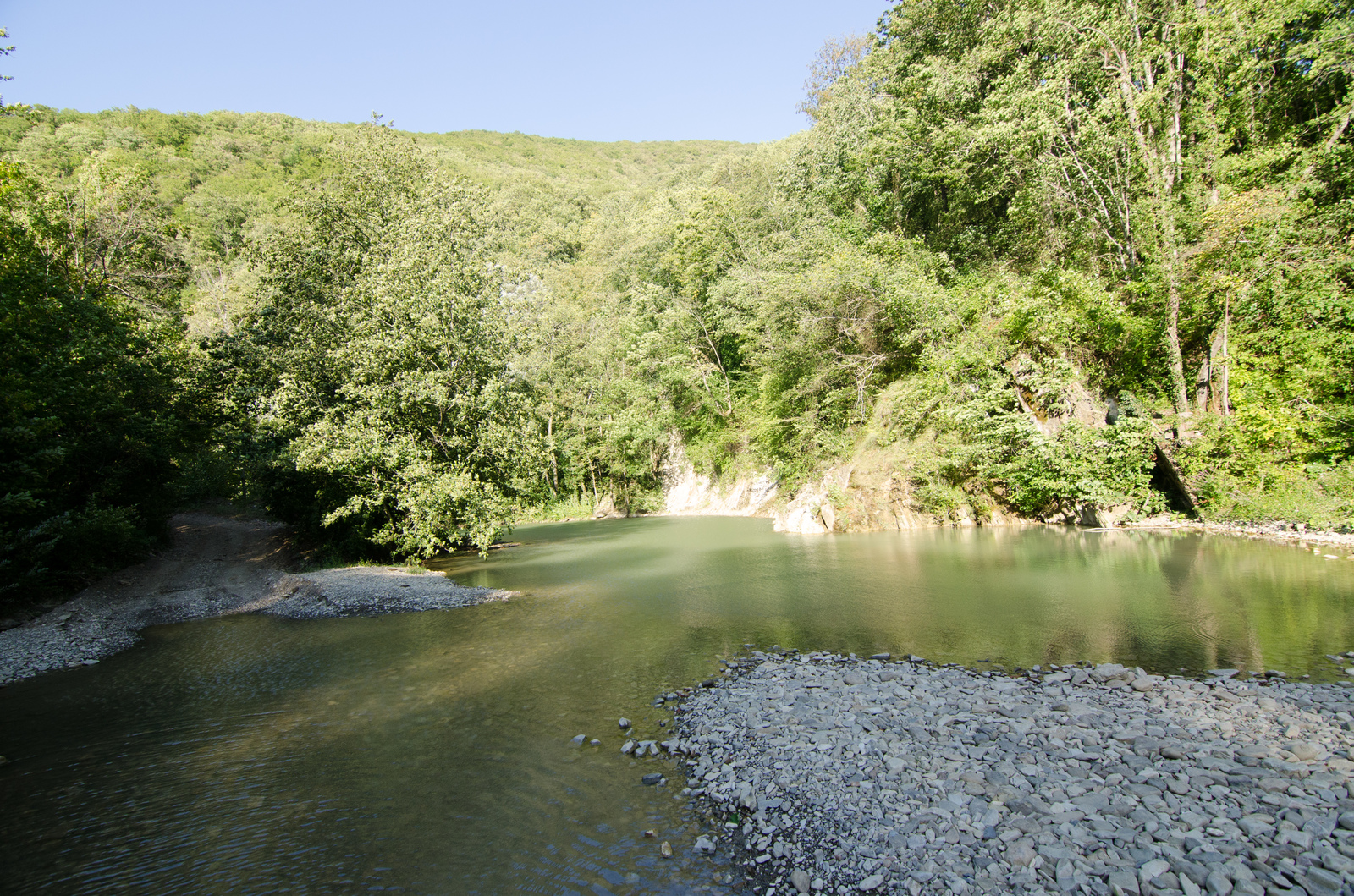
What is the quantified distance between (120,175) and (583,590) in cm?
2553

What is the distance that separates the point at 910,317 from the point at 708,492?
19094 mm

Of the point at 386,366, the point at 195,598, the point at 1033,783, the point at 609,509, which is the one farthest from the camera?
the point at 609,509

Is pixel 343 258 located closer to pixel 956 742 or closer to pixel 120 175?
pixel 120 175

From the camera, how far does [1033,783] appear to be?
5457 mm

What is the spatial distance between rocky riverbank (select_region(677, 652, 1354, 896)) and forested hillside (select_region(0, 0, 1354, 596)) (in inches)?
553

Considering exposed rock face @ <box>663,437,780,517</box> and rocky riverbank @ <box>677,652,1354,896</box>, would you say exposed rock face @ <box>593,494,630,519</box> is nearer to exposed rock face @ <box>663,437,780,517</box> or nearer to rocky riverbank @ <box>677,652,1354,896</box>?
exposed rock face @ <box>663,437,780,517</box>

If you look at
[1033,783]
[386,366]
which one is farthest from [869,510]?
[1033,783]

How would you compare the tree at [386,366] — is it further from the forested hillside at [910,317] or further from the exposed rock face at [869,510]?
the exposed rock face at [869,510]

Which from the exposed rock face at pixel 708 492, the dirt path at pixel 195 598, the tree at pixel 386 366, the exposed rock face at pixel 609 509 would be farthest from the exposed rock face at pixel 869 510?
the exposed rock face at pixel 609 509

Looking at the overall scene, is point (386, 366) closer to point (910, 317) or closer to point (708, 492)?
point (910, 317)

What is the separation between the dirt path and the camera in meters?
13.1

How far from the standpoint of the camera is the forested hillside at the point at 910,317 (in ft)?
55.1

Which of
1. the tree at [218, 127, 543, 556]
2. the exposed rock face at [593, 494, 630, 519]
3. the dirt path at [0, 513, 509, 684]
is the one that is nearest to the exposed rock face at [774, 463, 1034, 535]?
the tree at [218, 127, 543, 556]

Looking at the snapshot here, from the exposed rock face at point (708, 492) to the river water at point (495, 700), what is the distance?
17.8 meters
